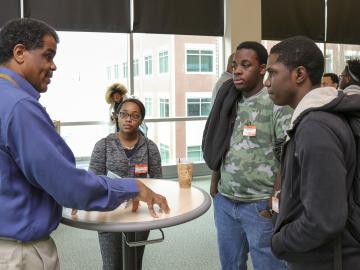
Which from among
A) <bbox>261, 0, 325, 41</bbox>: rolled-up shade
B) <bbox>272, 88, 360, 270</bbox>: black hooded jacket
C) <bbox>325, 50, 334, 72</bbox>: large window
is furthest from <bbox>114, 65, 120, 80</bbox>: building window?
<bbox>272, 88, 360, 270</bbox>: black hooded jacket

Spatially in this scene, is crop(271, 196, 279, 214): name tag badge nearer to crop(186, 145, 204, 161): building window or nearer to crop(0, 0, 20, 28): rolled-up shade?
crop(0, 0, 20, 28): rolled-up shade

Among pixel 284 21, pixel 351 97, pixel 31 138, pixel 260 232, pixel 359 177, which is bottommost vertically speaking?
pixel 260 232

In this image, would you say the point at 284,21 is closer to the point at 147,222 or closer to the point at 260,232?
the point at 260,232

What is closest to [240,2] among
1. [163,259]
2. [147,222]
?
[163,259]

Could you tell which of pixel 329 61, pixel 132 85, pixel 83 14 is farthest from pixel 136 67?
pixel 329 61

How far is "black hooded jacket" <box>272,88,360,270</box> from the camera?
1.06 meters

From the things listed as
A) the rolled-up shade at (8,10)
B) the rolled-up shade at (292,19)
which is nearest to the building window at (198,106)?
the rolled-up shade at (292,19)

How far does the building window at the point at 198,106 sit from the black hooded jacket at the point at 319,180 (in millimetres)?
5004

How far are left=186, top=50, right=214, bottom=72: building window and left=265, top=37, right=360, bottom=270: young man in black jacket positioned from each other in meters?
5.04

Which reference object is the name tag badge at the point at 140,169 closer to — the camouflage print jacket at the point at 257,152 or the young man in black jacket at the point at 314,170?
the camouflage print jacket at the point at 257,152

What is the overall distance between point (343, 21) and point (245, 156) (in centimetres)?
585

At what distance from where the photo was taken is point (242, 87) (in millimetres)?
1883

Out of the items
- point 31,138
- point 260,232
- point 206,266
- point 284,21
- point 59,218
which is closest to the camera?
point 31,138

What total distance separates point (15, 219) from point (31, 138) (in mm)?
273
